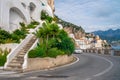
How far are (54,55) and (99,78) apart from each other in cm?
1176

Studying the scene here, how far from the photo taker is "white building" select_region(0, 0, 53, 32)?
41.6 metres

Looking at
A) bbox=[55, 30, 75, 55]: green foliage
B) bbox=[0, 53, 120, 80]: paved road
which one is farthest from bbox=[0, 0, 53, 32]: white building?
bbox=[0, 53, 120, 80]: paved road

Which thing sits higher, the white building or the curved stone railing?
the white building

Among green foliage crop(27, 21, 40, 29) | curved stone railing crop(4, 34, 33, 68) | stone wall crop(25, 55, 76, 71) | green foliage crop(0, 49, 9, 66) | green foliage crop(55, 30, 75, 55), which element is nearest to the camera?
stone wall crop(25, 55, 76, 71)

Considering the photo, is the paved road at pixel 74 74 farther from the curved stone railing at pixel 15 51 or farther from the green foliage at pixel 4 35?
the green foliage at pixel 4 35

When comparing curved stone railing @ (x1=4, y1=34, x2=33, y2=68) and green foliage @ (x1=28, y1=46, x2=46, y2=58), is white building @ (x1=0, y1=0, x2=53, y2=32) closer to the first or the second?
curved stone railing @ (x1=4, y1=34, x2=33, y2=68)

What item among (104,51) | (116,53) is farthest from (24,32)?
(104,51)

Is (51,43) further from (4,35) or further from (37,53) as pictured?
(4,35)

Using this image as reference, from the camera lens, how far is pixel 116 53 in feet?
Answer: 182

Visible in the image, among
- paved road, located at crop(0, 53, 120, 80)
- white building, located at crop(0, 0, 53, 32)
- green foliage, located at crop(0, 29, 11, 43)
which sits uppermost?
white building, located at crop(0, 0, 53, 32)

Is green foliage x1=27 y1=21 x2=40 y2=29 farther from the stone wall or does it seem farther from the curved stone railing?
the stone wall

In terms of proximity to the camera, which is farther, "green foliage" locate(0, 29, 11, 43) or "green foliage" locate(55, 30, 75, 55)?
"green foliage" locate(0, 29, 11, 43)

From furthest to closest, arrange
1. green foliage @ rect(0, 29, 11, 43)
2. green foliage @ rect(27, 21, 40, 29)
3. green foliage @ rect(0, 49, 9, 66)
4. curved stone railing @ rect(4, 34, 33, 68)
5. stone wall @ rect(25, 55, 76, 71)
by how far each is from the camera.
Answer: green foliage @ rect(27, 21, 40, 29) < green foliage @ rect(0, 29, 11, 43) < curved stone railing @ rect(4, 34, 33, 68) < green foliage @ rect(0, 49, 9, 66) < stone wall @ rect(25, 55, 76, 71)

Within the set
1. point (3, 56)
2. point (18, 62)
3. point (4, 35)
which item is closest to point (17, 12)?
point (4, 35)
